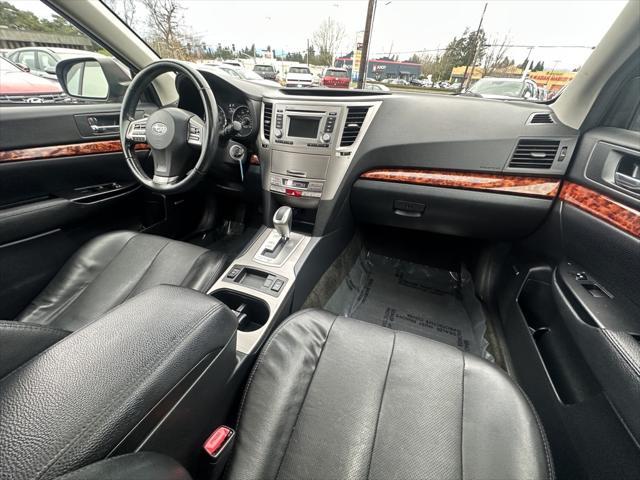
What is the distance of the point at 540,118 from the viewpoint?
4.26 ft

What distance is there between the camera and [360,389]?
31.5 inches

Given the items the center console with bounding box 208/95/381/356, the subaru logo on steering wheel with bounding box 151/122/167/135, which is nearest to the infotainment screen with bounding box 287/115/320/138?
the center console with bounding box 208/95/381/356

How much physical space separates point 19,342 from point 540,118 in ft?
6.08

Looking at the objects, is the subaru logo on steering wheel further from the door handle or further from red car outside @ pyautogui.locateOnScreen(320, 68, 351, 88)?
red car outside @ pyautogui.locateOnScreen(320, 68, 351, 88)

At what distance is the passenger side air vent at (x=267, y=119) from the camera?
153cm

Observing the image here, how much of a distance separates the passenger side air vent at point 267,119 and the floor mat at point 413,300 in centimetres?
98

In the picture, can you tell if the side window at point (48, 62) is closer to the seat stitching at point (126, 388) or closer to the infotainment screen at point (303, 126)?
the infotainment screen at point (303, 126)

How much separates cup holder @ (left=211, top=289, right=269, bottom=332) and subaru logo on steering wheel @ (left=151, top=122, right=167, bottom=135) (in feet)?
2.56

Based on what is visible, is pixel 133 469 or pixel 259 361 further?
pixel 259 361

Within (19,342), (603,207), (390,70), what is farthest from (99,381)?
(390,70)

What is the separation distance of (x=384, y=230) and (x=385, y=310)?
2.19 ft

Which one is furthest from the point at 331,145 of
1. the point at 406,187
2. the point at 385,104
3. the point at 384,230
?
the point at 384,230

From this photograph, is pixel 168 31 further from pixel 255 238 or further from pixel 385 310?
pixel 385 310

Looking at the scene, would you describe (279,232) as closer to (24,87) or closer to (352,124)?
(352,124)
